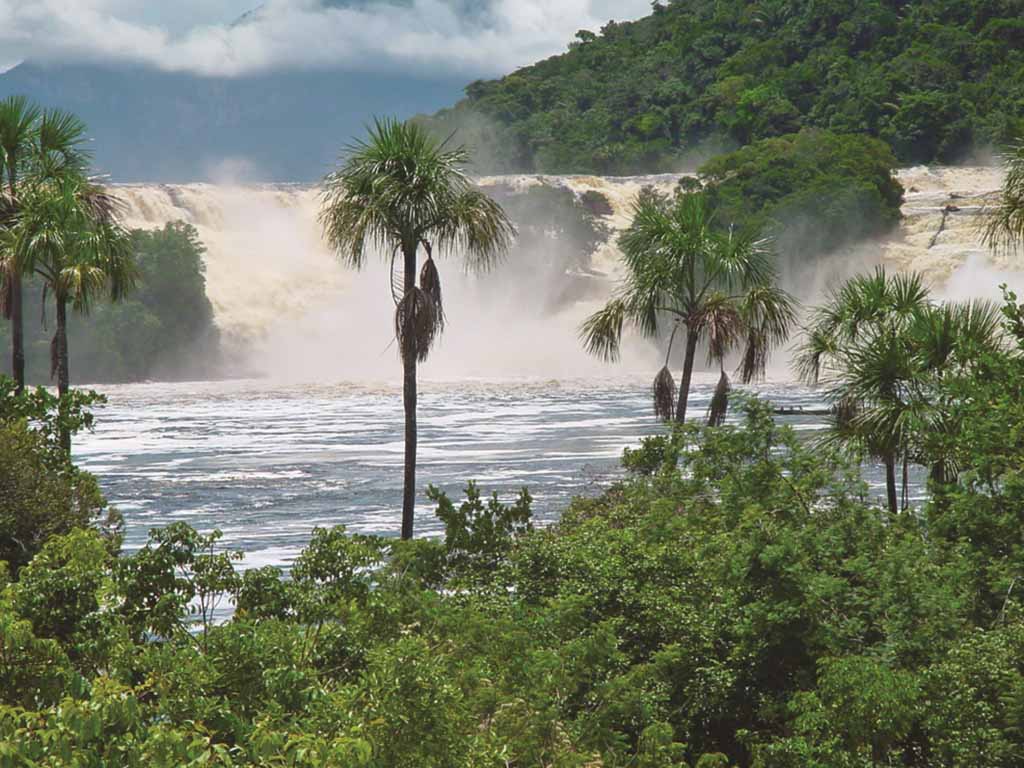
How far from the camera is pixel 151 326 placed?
68688 mm

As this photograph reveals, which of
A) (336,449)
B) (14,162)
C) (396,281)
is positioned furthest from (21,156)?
(396,281)

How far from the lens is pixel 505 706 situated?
7.55m

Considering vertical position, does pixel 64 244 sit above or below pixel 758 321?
above

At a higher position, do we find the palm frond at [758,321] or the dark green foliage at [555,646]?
the palm frond at [758,321]

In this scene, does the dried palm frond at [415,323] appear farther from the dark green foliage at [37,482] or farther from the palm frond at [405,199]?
the dark green foliage at [37,482]

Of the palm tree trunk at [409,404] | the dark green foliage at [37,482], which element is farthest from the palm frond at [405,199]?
the dark green foliage at [37,482]

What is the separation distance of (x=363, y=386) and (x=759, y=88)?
49.2 m

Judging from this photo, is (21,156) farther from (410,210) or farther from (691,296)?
(691,296)

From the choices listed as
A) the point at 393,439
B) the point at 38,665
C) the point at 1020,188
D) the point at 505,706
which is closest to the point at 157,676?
the point at 38,665

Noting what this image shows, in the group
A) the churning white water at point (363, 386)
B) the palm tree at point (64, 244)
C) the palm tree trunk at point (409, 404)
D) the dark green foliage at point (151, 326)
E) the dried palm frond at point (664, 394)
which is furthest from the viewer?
the dark green foliage at point (151, 326)

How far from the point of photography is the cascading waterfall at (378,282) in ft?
226

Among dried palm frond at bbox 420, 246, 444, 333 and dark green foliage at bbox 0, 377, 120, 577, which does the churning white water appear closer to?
dried palm frond at bbox 420, 246, 444, 333

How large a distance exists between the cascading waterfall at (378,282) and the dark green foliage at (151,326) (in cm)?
172

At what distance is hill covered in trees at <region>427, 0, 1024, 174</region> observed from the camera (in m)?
87.8
